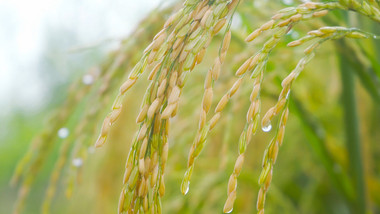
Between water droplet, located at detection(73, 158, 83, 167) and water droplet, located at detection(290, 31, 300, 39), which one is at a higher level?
water droplet, located at detection(73, 158, 83, 167)

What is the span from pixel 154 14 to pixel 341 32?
0.39m

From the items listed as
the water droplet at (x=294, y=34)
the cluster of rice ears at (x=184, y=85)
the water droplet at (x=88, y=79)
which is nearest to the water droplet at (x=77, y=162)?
the water droplet at (x=88, y=79)

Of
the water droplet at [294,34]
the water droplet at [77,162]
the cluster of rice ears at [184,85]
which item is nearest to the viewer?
the cluster of rice ears at [184,85]

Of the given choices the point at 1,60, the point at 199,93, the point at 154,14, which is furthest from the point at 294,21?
the point at 1,60

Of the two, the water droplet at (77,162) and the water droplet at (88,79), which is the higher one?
the water droplet at (88,79)

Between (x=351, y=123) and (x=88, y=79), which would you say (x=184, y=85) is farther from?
(x=351, y=123)

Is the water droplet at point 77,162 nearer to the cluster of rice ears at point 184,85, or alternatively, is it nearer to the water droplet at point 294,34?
the cluster of rice ears at point 184,85

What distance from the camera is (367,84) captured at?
0.85 meters

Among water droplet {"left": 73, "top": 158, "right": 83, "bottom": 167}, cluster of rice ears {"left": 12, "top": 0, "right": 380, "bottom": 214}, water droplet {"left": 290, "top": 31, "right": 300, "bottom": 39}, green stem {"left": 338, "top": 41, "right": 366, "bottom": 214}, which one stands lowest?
green stem {"left": 338, "top": 41, "right": 366, "bottom": 214}

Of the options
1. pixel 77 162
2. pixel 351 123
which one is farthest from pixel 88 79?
pixel 351 123

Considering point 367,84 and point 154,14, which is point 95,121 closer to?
point 154,14

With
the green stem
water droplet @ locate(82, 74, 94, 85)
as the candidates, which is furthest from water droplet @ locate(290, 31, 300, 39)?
water droplet @ locate(82, 74, 94, 85)

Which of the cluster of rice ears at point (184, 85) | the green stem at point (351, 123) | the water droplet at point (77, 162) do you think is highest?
the cluster of rice ears at point (184, 85)

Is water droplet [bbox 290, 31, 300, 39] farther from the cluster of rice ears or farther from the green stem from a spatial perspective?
the cluster of rice ears
